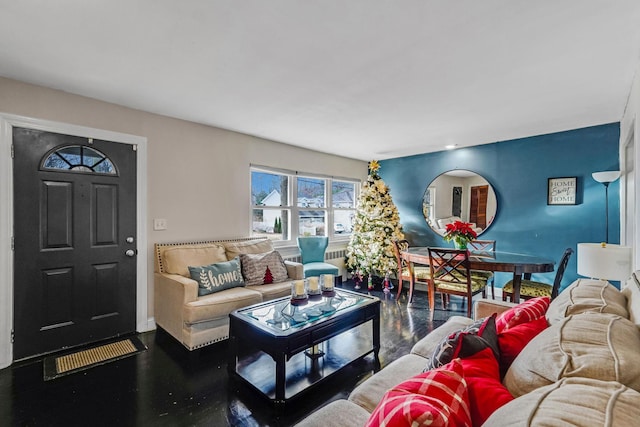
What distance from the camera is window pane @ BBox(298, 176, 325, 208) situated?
16.4 feet

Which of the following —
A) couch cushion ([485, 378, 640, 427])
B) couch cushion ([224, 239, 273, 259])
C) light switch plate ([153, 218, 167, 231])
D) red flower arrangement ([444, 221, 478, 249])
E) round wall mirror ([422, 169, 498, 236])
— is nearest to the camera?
couch cushion ([485, 378, 640, 427])

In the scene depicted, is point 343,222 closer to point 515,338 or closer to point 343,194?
point 343,194

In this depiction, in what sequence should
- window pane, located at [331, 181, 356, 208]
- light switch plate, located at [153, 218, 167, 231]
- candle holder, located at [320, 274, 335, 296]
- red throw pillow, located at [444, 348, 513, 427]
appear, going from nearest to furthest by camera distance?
1. red throw pillow, located at [444, 348, 513, 427]
2. candle holder, located at [320, 274, 335, 296]
3. light switch plate, located at [153, 218, 167, 231]
4. window pane, located at [331, 181, 356, 208]

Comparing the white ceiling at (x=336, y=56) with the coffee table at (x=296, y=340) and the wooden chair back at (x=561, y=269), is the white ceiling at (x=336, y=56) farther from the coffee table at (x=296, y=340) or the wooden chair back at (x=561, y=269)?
the coffee table at (x=296, y=340)

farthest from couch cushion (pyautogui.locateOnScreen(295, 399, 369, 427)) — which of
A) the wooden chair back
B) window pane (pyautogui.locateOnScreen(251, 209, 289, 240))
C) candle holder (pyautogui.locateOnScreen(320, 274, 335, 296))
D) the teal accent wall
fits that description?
the teal accent wall

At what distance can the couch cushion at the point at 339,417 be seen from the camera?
107 cm

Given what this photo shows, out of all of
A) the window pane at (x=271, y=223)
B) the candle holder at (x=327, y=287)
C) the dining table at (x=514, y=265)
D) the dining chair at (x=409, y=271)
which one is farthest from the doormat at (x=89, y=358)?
the dining table at (x=514, y=265)

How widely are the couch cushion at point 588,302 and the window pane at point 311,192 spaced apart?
3.91 m

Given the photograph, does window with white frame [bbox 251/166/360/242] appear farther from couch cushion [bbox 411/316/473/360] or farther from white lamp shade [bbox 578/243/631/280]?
white lamp shade [bbox 578/243/631/280]

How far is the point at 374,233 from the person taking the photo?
5031mm

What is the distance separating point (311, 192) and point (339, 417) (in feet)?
14.0

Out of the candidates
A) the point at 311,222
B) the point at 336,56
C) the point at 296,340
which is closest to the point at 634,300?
the point at 296,340

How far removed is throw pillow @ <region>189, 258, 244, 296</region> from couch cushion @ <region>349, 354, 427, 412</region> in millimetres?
2008

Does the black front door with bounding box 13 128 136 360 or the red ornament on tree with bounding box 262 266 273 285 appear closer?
the black front door with bounding box 13 128 136 360
